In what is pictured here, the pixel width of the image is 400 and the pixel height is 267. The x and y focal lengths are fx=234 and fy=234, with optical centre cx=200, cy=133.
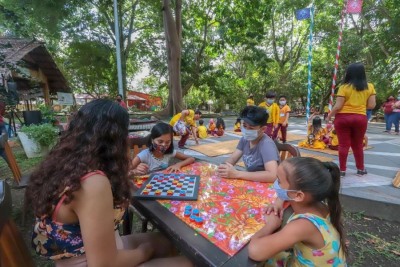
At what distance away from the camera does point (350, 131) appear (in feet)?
10.3

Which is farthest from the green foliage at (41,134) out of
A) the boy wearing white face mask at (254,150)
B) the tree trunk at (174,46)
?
the tree trunk at (174,46)

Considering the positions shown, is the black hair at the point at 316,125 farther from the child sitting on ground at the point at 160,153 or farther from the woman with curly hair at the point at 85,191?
the woman with curly hair at the point at 85,191

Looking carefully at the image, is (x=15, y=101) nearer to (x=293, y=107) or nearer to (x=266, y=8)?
(x=266, y=8)

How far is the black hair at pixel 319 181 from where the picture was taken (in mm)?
1060

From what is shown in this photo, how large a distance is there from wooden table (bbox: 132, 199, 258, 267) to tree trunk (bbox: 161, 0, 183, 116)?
10039mm

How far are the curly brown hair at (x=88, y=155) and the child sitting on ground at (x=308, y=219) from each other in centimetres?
67

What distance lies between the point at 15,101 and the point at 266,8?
1073cm

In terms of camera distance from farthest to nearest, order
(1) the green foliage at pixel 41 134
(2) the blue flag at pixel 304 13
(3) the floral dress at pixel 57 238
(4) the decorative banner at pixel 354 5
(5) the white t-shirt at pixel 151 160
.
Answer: (2) the blue flag at pixel 304 13 < (4) the decorative banner at pixel 354 5 < (1) the green foliage at pixel 41 134 < (5) the white t-shirt at pixel 151 160 < (3) the floral dress at pixel 57 238

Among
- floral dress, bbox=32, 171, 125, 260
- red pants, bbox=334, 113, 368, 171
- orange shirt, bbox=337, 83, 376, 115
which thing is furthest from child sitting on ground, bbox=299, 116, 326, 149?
floral dress, bbox=32, 171, 125, 260

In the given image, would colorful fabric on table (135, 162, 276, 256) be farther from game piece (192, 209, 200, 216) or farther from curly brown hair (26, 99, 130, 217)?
curly brown hair (26, 99, 130, 217)

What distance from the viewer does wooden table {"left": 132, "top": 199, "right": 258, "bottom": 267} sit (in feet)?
2.87

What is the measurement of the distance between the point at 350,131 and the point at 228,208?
2.66 metres

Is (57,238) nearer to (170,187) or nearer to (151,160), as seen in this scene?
(170,187)

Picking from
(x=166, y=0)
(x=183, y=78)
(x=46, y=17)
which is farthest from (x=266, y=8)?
(x=46, y=17)
